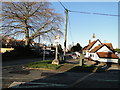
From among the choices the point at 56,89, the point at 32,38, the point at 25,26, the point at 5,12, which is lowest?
the point at 56,89

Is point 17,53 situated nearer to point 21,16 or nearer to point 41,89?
point 21,16

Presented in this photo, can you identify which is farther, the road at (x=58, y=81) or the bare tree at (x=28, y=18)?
the bare tree at (x=28, y=18)

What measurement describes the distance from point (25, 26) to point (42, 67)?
20350mm

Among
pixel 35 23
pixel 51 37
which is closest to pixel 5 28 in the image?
pixel 35 23

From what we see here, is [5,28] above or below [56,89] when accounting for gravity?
above

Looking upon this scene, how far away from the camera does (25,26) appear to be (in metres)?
32.1

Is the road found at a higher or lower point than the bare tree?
lower

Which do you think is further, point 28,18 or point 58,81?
point 28,18

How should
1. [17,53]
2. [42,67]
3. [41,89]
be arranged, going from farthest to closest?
[17,53] < [42,67] < [41,89]

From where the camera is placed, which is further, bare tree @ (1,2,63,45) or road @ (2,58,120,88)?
bare tree @ (1,2,63,45)

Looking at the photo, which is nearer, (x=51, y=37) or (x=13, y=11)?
(x=13, y=11)

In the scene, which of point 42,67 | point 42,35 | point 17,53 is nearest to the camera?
point 42,67

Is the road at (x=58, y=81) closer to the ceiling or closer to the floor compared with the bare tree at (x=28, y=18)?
closer to the floor

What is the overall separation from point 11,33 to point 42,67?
2038cm
